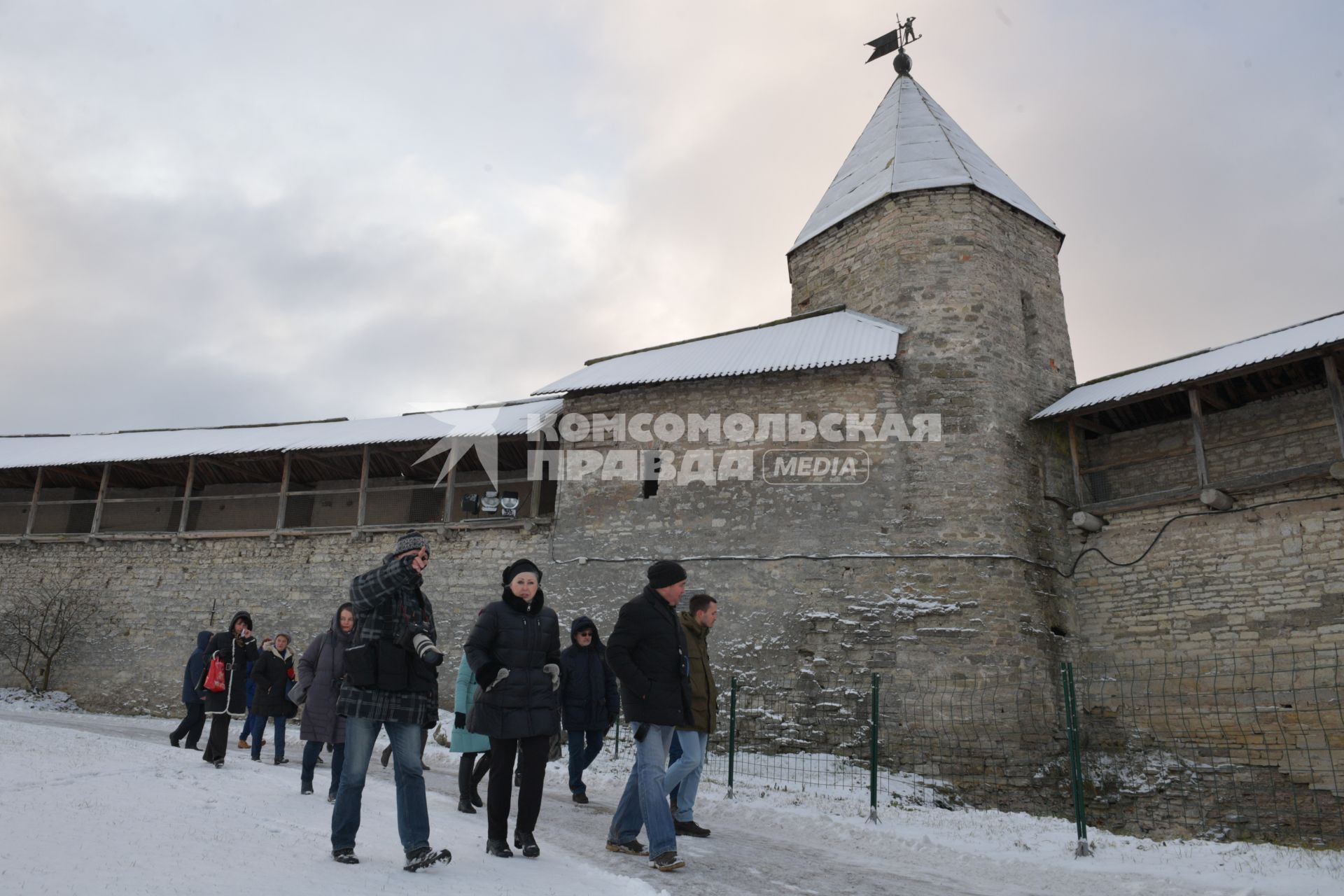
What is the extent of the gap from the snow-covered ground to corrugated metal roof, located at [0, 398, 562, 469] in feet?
23.7

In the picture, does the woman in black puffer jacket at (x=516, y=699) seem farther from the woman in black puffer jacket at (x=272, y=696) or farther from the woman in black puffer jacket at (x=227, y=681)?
the woman in black puffer jacket at (x=272, y=696)

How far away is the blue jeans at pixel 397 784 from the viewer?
11.8 feet

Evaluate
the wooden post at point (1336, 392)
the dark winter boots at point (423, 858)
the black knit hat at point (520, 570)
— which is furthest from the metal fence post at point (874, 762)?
the wooden post at point (1336, 392)

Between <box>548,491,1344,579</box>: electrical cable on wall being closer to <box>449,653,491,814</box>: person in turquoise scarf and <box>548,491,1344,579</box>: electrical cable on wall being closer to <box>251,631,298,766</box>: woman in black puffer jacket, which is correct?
<box>251,631,298,766</box>: woman in black puffer jacket

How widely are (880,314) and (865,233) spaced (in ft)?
4.70

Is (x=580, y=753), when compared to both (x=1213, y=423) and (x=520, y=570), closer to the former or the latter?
(x=520, y=570)

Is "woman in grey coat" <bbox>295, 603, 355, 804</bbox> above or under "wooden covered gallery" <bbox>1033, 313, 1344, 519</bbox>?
under

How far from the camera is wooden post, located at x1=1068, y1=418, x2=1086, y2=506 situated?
11758 millimetres

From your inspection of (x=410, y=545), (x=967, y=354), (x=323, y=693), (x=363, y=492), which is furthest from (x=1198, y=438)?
(x=363, y=492)

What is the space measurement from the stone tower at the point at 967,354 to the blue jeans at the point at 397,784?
25.7 feet

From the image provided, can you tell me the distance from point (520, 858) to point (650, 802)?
63 centimetres

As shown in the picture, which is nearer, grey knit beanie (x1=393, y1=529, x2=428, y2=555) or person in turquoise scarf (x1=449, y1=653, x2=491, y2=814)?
grey knit beanie (x1=393, y1=529, x2=428, y2=555)

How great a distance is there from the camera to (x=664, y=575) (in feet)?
15.1

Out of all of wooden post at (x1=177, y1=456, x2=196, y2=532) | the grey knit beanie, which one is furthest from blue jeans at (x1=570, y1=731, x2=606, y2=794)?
wooden post at (x1=177, y1=456, x2=196, y2=532)
